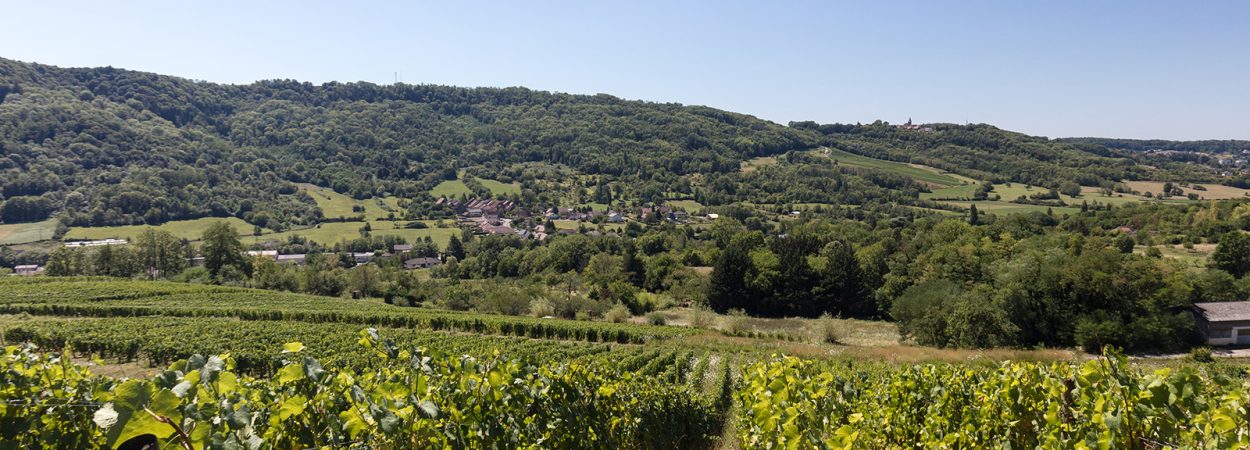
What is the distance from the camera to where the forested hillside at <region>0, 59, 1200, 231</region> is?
116500 millimetres

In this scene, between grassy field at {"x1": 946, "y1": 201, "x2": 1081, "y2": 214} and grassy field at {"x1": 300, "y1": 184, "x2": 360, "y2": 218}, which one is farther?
grassy field at {"x1": 300, "y1": 184, "x2": 360, "y2": 218}

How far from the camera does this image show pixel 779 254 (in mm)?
59406

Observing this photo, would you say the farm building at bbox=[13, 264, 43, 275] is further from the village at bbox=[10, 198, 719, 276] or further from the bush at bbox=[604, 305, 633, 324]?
the bush at bbox=[604, 305, 633, 324]

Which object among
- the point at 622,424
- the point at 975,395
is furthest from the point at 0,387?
the point at 975,395

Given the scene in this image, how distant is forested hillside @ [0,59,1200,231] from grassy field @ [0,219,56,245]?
3457mm

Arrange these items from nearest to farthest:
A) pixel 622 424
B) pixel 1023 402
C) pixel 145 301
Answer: pixel 1023 402
pixel 622 424
pixel 145 301

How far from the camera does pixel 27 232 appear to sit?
91250 mm

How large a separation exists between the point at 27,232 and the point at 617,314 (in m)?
103

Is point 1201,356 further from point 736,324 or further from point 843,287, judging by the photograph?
point 736,324

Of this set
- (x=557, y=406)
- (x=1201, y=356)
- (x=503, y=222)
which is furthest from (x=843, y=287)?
(x=503, y=222)

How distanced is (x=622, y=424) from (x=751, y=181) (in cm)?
13808

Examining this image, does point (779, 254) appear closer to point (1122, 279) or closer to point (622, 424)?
point (1122, 279)

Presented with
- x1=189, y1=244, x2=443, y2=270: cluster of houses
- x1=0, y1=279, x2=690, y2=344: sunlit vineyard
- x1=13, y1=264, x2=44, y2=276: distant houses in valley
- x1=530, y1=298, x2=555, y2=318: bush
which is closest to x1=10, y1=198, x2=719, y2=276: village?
x1=189, y1=244, x2=443, y2=270: cluster of houses

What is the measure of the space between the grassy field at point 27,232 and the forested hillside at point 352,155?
346 cm
